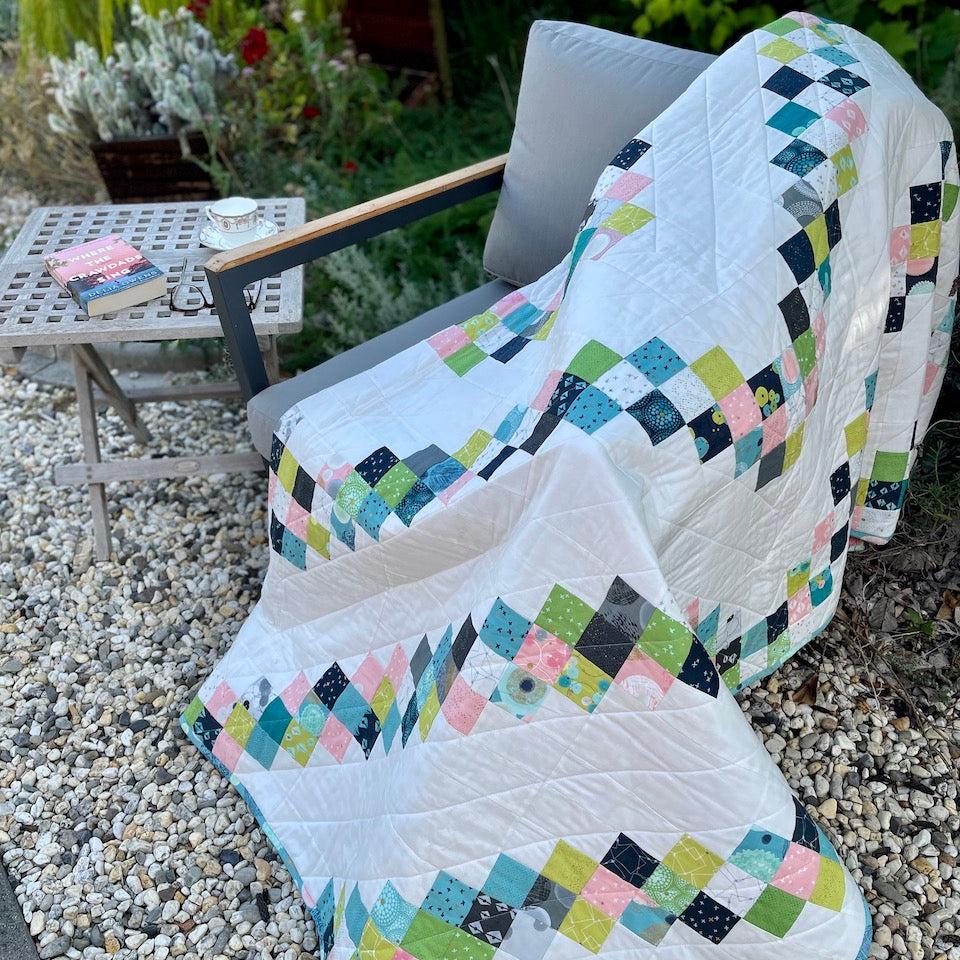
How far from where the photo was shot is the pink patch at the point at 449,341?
6.53 ft

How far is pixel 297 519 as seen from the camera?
1.89 metres

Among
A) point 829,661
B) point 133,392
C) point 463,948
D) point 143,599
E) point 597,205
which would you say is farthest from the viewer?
point 133,392

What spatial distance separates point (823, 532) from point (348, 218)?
44.1 inches

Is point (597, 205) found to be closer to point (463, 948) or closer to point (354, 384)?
point (354, 384)

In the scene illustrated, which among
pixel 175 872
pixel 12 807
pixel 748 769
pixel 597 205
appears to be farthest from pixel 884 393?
pixel 12 807

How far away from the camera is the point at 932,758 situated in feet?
6.47

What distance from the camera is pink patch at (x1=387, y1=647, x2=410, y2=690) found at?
1.73 meters

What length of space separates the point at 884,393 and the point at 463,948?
127 centimetres

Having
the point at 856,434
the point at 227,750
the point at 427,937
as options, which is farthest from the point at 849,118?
the point at 227,750

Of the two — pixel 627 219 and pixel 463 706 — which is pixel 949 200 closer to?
pixel 627 219

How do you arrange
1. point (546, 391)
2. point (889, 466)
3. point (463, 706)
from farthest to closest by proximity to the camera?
point (889, 466) → point (546, 391) → point (463, 706)

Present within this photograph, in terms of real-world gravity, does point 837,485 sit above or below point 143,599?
above

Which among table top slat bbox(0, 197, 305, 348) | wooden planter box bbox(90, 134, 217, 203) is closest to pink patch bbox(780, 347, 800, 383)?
table top slat bbox(0, 197, 305, 348)

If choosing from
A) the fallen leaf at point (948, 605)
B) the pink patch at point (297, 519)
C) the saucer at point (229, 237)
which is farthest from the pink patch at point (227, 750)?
the fallen leaf at point (948, 605)
